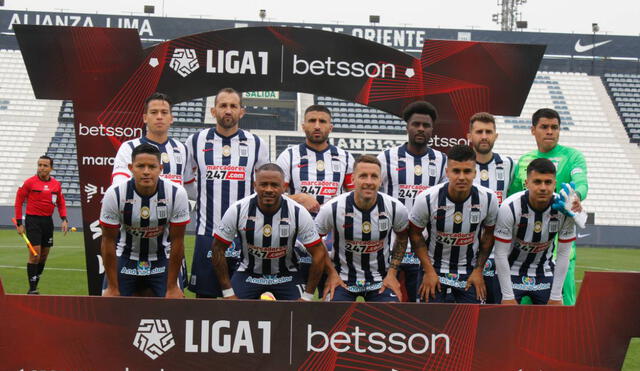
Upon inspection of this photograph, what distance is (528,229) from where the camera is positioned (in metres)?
4.60

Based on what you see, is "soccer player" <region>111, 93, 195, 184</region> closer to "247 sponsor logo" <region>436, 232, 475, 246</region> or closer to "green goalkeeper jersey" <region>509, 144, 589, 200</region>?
"247 sponsor logo" <region>436, 232, 475, 246</region>

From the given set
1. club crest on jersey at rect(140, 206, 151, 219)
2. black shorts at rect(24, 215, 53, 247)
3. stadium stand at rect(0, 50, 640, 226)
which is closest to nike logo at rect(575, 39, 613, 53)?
stadium stand at rect(0, 50, 640, 226)

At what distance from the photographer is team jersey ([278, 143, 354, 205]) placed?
521 cm

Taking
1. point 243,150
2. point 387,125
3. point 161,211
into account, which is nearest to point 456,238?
point 243,150

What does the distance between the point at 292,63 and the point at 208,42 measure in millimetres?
773

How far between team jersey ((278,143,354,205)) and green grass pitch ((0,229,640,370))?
9.30 feet

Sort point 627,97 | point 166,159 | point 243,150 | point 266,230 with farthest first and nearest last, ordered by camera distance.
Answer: point 627,97 < point 243,150 < point 166,159 < point 266,230

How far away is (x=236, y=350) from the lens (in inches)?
135

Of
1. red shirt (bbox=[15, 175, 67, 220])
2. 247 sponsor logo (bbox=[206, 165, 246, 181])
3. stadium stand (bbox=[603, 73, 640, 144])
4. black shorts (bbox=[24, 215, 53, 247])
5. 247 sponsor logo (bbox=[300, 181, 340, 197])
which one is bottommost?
black shorts (bbox=[24, 215, 53, 247])

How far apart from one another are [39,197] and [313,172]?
6054mm

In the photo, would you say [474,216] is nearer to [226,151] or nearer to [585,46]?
[226,151]

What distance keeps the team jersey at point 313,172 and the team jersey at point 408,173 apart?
14.8 inches

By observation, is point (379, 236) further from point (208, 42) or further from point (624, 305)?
point (208, 42)

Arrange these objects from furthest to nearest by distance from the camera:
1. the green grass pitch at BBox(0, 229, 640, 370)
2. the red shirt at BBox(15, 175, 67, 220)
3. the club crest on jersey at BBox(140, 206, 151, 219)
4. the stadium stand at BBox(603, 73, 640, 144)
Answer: the stadium stand at BBox(603, 73, 640, 144) → the red shirt at BBox(15, 175, 67, 220) → the green grass pitch at BBox(0, 229, 640, 370) → the club crest on jersey at BBox(140, 206, 151, 219)
